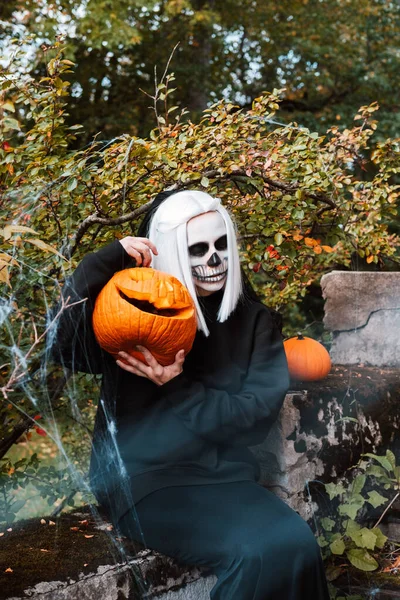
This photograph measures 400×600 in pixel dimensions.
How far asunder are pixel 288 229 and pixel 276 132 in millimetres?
462

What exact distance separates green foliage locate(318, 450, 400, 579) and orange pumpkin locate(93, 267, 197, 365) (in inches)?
47.6

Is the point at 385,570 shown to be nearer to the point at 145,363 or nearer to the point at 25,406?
the point at 145,363

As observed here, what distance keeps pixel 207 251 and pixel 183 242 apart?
0.11 meters

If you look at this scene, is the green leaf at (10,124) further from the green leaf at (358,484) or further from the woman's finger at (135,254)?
the green leaf at (358,484)

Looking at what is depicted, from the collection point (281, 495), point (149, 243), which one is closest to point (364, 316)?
point (281, 495)

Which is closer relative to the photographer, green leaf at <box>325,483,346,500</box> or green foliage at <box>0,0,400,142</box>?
green leaf at <box>325,483,346,500</box>

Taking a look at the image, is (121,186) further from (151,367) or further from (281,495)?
(281,495)

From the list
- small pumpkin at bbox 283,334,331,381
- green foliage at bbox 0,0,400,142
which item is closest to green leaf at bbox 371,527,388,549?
small pumpkin at bbox 283,334,331,381

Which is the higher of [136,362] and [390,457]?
[136,362]

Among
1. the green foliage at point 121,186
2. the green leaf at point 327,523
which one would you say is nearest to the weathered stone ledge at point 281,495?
the green leaf at point 327,523

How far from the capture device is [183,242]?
8.29ft

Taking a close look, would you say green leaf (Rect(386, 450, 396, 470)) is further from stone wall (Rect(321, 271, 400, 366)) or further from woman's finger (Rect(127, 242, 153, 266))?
woman's finger (Rect(127, 242, 153, 266))

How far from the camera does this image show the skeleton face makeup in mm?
2570

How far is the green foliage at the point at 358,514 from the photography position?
297cm
